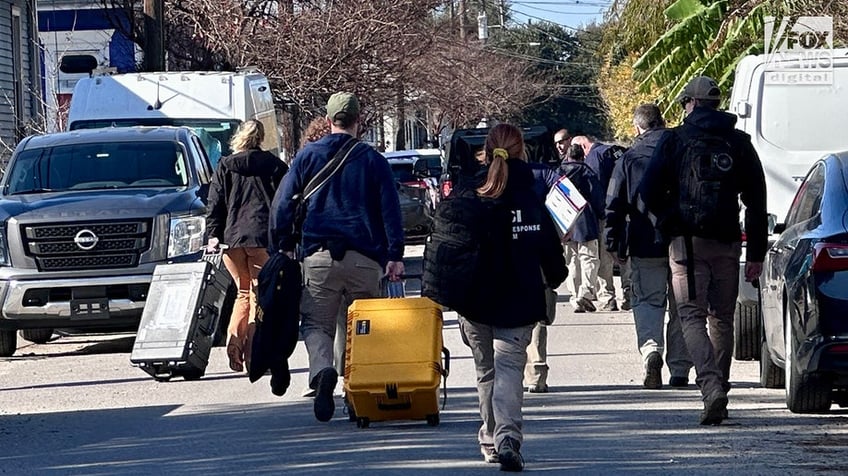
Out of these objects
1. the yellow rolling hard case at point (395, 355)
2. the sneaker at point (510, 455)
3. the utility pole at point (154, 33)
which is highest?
the utility pole at point (154, 33)

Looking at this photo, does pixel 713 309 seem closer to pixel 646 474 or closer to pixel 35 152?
pixel 646 474

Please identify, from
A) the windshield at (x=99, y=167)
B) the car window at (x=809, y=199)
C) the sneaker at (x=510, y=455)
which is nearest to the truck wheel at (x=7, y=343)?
the windshield at (x=99, y=167)

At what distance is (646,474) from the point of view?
8.14 m

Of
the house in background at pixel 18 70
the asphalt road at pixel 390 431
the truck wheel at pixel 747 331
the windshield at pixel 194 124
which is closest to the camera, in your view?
the asphalt road at pixel 390 431

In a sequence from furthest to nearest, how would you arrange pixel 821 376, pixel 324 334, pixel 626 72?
1. pixel 626 72
2. pixel 324 334
3. pixel 821 376

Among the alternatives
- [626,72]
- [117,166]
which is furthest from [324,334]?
[626,72]

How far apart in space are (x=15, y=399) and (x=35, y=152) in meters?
4.10

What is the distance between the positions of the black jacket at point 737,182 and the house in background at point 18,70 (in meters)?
22.1

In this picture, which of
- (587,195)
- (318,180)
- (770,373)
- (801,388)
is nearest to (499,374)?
(318,180)

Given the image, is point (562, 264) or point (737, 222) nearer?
point (562, 264)

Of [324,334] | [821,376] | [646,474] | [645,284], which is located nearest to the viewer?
[646,474]

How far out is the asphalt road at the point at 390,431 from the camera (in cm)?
858

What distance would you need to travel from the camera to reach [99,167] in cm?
1573

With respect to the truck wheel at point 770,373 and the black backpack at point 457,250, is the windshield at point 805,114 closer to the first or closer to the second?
the truck wheel at point 770,373
